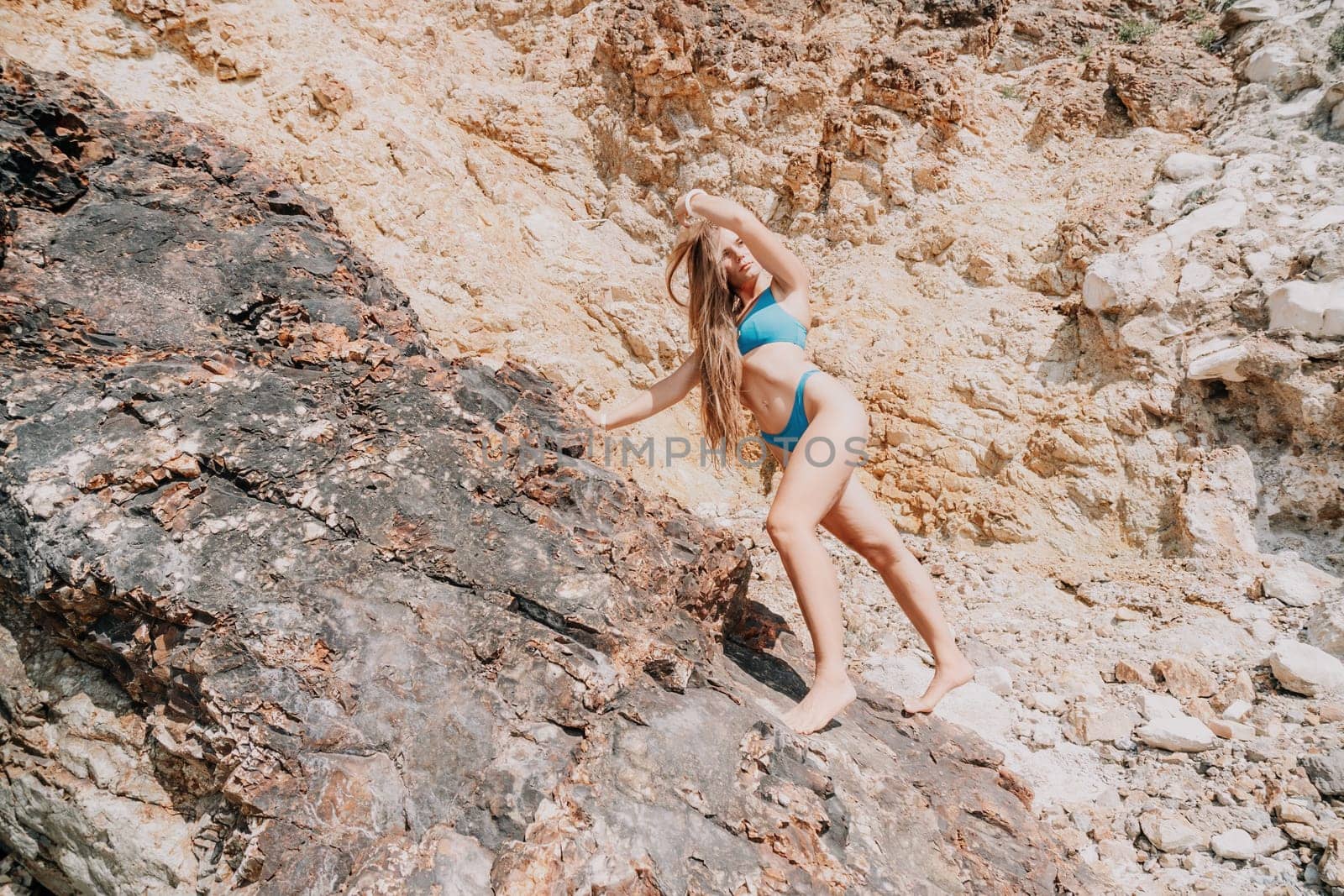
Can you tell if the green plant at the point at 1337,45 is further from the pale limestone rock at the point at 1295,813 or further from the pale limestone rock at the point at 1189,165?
the pale limestone rock at the point at 1295,813

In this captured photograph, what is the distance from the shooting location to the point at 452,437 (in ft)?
7.85

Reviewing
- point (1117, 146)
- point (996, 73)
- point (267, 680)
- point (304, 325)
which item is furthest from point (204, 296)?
point (996, 73)

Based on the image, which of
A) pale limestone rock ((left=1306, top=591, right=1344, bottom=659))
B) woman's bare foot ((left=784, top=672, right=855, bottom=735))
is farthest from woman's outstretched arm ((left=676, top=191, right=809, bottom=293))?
pale limestone rock ((left=1306, top=591, right=1344, bottom=659))

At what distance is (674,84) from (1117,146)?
3851 mm

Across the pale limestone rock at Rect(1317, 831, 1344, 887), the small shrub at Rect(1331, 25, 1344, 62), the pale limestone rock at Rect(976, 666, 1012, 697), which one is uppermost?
the small shrub at Rect(1331, 25, 1344, 62)

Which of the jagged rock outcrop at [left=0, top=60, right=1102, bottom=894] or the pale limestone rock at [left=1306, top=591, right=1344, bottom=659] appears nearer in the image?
the jagged rock outcrop at [left=0, top=60, right=1102, bottom=894]

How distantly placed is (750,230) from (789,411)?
653 millimetres

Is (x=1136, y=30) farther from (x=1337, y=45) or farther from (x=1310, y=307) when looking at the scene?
(x=1310, y=307)

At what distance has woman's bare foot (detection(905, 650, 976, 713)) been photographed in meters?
2.84

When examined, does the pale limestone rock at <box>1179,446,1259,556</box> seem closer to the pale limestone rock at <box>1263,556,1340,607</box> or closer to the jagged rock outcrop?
the pale limestone rock at <box>1263,556,1340,607</box>

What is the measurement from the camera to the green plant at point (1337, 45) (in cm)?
577

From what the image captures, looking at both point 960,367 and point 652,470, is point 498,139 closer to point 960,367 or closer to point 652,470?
point 652,470

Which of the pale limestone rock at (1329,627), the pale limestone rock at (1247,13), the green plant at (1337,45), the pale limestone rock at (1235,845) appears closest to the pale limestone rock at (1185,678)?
the pale limestone rock at (1329,627)

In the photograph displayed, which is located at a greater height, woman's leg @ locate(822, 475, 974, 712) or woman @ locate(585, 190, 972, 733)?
woman @ locate(585, 190, 972, 733)
